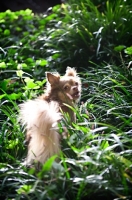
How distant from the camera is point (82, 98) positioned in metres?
4.17

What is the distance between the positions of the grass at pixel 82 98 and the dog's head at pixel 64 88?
158 mm

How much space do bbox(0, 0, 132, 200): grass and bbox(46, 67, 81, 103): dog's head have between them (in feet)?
0.52

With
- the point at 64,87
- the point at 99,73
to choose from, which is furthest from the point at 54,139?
the point at 99,73

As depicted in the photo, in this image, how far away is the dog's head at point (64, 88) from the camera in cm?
342

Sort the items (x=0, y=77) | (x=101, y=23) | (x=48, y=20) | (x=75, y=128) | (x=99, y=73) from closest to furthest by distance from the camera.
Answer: (x=75, y=128), (x=99, y=73), (x=0, y=77), (x=101, y=23), (x=48, y=20)

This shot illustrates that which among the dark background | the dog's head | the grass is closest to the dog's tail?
the grass

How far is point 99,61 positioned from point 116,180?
2.51m

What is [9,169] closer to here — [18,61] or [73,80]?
[73,80]

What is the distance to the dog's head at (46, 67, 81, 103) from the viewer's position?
3.42 meters

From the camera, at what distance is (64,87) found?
3484 mm

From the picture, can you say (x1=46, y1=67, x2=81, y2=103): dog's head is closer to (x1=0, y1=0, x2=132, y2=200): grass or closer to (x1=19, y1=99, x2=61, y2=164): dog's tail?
(x1=0, y1=0, x2=132, y2=200): grass

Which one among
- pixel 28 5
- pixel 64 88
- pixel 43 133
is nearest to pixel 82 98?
pixel 64 88

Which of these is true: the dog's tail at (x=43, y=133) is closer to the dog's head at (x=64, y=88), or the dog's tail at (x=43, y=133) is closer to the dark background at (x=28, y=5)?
the dog's head at (x=64, y=88)

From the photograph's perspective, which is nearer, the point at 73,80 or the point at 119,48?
the point at 73,80
